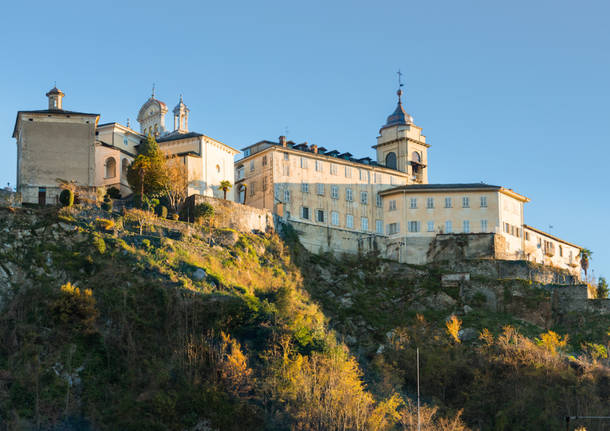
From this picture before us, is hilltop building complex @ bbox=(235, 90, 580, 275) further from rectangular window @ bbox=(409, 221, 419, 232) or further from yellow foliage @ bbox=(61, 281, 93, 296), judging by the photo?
yellow foliage @ bbox=(61, 281, 93, 296)

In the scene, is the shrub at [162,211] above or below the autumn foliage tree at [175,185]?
below

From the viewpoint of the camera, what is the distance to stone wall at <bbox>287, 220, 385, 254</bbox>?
80.9 m

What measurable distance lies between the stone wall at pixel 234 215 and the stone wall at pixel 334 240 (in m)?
4.23

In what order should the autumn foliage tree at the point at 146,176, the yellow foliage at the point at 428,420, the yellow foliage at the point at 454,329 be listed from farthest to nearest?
the autumn foliage tree at the point at 146,176
the yellow foliage at the point at 454,329
the yellow foliage at the point at 428,420

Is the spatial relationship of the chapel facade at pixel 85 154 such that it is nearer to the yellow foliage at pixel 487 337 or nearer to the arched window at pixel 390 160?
the arched window at pixel 390 160

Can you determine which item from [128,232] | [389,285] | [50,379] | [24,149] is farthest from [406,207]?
[50,379]

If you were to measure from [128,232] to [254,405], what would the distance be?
19.2 m

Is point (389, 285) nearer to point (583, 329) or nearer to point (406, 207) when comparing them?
point (406, 207)

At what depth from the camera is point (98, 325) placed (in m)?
56.1

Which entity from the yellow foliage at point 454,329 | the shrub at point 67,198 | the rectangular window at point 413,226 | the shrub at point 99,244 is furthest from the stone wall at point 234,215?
the yellow foliage at point 454,329

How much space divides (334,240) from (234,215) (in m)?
13.2

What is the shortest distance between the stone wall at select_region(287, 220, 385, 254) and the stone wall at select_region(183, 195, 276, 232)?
4.23m

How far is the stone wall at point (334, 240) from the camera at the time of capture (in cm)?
8094

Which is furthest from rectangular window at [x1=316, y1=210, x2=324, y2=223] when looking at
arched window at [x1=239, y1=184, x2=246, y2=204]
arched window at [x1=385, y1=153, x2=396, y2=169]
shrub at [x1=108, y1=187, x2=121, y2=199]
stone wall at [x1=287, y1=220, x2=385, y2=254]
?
shrub at [x1=108, y1=187, x2=121, y2=199]
